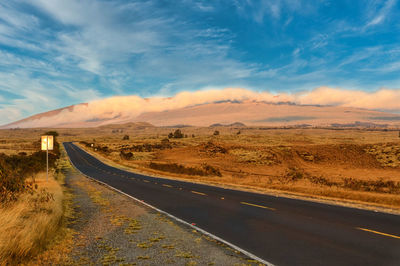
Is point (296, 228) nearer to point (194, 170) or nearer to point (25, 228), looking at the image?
point (25, 228)

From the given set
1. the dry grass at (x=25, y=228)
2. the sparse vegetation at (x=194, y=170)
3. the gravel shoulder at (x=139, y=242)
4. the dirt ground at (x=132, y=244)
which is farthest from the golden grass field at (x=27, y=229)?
the sparse vegetation at (x=194, y=170)

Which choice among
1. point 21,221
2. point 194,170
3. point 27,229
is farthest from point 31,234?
point 194,170

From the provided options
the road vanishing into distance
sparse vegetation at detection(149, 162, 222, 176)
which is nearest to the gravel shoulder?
the road vanishing into distance

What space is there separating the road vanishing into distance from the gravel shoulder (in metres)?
0.78

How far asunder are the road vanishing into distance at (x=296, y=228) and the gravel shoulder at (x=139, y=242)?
780mm

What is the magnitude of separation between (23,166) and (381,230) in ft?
88.3

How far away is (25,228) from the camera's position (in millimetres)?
7191

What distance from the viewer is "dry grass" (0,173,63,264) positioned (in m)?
5.97

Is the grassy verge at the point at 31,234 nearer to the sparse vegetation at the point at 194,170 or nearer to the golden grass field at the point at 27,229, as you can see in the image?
the golden grass field at the point at 27,229

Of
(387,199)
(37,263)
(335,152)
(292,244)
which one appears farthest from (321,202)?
(335,152)

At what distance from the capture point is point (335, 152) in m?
40.3

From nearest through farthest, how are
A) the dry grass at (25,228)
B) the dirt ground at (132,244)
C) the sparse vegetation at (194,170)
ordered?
1. the dry grass at (25,228)
2. the dirt ground at (132,244)
3. the sparse vegetation at (194,170)

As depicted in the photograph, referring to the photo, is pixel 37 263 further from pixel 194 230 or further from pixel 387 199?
pixel 387 199

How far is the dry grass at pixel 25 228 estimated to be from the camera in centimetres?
597
